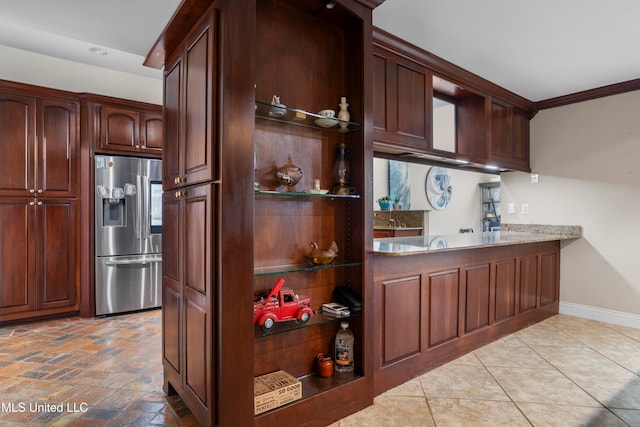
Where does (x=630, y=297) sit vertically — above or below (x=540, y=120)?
below

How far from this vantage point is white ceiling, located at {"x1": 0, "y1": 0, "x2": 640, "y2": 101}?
7.83 ft

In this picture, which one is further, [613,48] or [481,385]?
[613,48]

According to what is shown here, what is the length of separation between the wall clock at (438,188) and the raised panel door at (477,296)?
4.69ft

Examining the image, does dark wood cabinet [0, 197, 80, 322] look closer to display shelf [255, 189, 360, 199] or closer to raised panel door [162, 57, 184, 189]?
raised panel door [162, 57, 184, 189]

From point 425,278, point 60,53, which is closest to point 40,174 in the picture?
point 60,53

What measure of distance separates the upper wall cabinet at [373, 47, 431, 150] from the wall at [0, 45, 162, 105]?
3447 millimetres

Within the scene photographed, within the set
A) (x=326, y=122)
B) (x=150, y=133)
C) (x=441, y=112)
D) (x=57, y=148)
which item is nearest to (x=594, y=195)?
(x=441, y=112)

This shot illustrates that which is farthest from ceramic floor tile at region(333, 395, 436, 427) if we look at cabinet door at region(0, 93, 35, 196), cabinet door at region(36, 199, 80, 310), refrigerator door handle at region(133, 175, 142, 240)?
cabinet door at region(0, 93, 35, 196)

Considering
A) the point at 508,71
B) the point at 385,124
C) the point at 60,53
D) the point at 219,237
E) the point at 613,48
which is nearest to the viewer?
the point at 219,237

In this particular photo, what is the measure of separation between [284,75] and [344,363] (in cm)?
174

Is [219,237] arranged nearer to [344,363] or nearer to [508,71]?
[344,363]

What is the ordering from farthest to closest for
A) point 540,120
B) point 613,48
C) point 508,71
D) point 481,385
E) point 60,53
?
point 540,120
point 60,53
point 508,71
point 613,48
point 481,385

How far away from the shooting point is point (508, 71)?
336cm

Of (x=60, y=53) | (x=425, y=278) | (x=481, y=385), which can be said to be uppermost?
(x=60, y=53)
